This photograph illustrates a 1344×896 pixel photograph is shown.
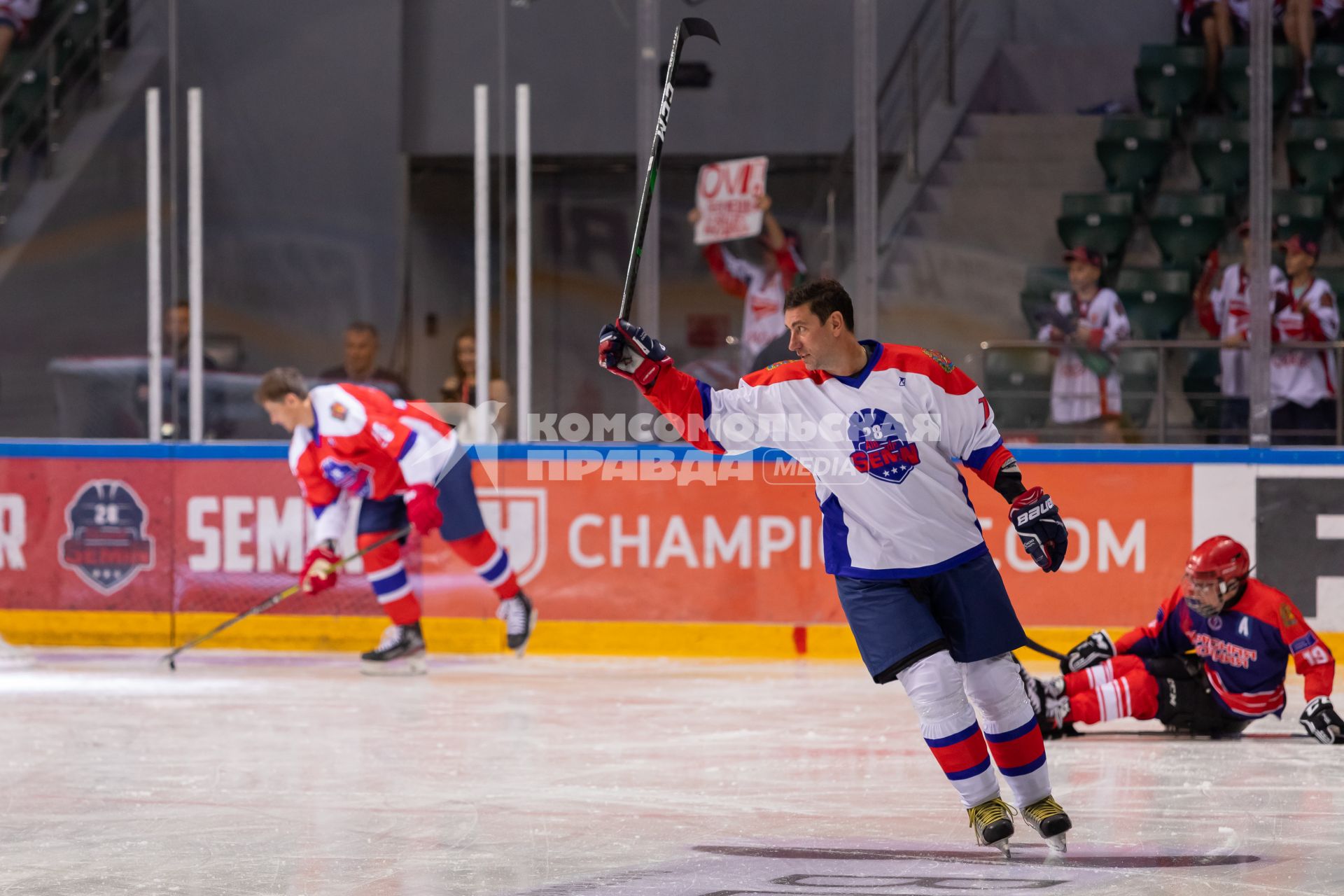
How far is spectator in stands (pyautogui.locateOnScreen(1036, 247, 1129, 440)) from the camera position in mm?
6977

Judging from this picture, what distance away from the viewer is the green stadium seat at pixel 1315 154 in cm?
727

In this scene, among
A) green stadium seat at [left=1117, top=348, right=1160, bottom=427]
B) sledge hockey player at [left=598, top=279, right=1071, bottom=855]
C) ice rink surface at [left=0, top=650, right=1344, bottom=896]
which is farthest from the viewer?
green stadium seat at [left=1117, top=348, right=1160, bottom=427]

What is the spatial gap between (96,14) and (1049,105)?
4190 mm

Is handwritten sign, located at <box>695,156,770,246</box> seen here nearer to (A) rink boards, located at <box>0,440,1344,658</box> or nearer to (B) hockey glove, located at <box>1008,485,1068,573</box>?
(A) rink boards, located at <box>0,440,1344,658</box>

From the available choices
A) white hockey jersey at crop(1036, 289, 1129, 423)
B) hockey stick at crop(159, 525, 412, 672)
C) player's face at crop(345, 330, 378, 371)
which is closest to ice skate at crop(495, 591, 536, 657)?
hockey stick at crop(159, 525, 412, 672)

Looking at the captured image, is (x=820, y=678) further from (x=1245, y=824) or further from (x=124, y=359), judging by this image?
(x=124, y=359)

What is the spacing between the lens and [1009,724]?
3.60 metres

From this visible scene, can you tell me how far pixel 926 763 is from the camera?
15.7 feet

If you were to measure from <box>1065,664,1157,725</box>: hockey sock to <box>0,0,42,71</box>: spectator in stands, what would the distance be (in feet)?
19.1

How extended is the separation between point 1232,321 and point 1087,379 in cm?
62

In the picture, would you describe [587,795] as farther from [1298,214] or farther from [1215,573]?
[1298,214]

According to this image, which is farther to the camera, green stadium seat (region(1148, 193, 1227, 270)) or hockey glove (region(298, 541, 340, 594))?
green stadium seat (region(1148, 193, 1227, 270))

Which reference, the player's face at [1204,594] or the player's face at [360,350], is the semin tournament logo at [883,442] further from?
the player's face at [360,350]

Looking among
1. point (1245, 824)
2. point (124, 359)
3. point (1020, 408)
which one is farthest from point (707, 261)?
point (1245, 824)
